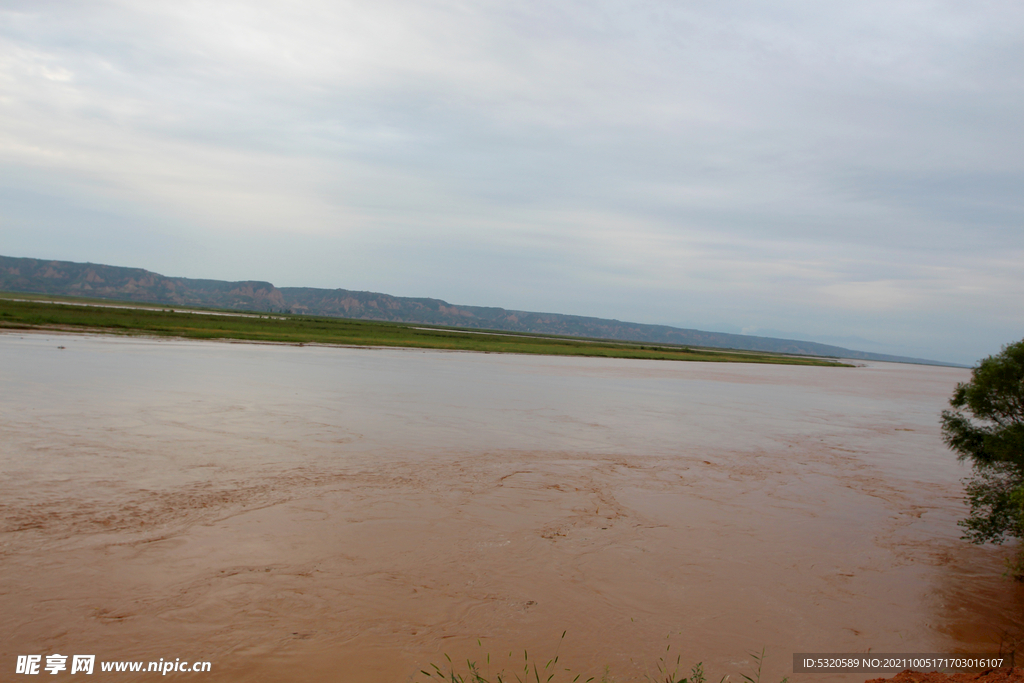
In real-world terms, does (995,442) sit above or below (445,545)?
above

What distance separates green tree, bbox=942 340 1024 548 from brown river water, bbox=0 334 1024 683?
0.56 meters

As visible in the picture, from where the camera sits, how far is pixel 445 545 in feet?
24.9

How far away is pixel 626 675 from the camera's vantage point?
5145 millimetres

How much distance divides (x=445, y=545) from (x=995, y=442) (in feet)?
28.7

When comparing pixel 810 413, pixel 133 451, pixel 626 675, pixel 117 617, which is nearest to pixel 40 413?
pixel 133 451

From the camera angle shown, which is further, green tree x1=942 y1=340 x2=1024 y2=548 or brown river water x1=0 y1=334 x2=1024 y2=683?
green tree x1=942 y1=340 x2=1024 y2=548

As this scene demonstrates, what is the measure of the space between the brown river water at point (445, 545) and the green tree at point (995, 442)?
1.84 feet

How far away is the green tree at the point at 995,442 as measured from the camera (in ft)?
28.7

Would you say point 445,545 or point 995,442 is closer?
point 445,545

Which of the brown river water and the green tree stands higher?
the green tree

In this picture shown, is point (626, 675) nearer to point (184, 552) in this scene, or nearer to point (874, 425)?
point (184, 552)

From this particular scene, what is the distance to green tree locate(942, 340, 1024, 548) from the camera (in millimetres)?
8742

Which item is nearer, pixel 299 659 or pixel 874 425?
pixel 299 659

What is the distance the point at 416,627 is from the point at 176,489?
5.17m
